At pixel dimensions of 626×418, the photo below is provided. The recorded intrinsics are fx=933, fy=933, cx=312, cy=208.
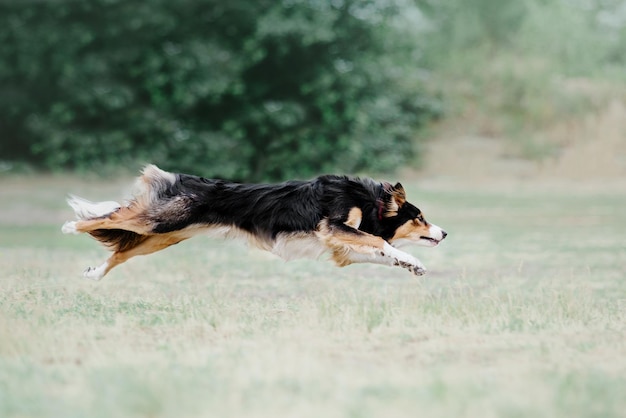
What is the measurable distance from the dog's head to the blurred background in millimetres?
18977

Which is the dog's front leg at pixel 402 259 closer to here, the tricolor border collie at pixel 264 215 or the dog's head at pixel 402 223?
the tricolor border collie at pixel 264 215

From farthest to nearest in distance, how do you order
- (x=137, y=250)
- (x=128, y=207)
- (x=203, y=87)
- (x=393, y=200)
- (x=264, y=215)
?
1. (x=203, y=87)
2. (x=137, y=250)
3. (x=393, y=200)
4. (x=128, y=207)
5. (x=264, y=215)

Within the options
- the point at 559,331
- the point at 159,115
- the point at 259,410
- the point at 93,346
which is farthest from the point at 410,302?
the point at 159,115

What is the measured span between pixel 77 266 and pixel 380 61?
19.5 m

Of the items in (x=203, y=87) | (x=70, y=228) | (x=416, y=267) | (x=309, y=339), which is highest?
(x=203, y=87)

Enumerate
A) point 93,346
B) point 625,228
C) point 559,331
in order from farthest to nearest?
point 625,228, point 559,331, point 93,346

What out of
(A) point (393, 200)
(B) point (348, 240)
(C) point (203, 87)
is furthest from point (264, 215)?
(C) point (203, 87)

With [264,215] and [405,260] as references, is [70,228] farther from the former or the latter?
[405,260]

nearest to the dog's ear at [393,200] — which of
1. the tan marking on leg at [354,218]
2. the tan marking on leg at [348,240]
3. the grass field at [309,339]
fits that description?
the tan marking on leg at [354,218]

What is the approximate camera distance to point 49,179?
1109 inches

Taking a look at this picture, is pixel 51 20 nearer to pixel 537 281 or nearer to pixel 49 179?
pixel 49 179

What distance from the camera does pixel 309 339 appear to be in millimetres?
6457

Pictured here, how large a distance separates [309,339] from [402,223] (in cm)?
272

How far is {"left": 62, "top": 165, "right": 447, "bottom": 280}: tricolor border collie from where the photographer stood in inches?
336
